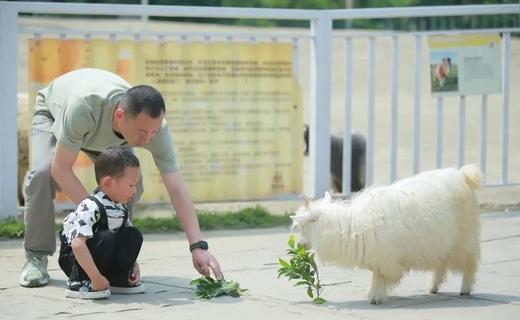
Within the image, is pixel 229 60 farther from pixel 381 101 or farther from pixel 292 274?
pixel 381 101

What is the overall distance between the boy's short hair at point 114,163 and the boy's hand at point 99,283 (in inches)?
20.7

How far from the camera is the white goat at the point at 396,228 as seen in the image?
17.3 ft

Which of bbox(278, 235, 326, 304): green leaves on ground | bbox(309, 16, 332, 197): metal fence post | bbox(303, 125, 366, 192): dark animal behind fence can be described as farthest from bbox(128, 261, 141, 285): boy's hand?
bbox(303, 125, 366, 192): dark animal behind fence

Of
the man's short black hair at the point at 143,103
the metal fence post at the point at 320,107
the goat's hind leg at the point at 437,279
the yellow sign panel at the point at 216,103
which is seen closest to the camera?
the man's short black hair at the point at 143,103

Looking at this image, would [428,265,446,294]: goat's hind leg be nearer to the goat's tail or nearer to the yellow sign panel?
the goat's tail

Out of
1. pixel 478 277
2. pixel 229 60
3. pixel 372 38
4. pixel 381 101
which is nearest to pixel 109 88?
pixel 478 277

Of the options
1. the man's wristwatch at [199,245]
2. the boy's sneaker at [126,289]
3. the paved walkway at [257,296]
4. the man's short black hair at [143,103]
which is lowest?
the paved walkway at [257,296]

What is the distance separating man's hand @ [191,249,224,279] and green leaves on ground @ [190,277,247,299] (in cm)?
4

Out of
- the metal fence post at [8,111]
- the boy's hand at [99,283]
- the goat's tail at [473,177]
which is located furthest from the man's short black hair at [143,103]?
the metal fence post at [8,111]

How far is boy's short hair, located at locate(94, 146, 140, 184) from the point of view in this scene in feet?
17.4

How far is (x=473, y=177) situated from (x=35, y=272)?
98.5 inches

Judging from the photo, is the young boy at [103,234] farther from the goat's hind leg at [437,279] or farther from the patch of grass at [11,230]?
the patch of grass at [11,230]

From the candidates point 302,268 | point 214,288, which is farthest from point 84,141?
point 302,268

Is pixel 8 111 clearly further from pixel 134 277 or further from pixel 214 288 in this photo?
pixel 214 288
